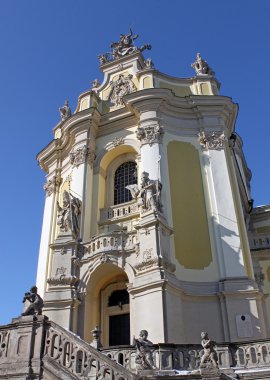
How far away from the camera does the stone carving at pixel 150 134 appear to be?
66.0 feet

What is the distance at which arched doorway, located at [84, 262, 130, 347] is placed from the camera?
17.1 meters

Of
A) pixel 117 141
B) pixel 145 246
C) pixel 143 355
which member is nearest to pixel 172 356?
pixel 143 355

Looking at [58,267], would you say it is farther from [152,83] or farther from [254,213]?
[254,213]

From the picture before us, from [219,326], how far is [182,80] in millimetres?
12934

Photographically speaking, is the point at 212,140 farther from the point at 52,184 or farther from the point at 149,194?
the point at 52,184

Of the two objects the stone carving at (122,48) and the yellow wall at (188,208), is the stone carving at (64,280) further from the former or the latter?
the stone carving at (122,48)

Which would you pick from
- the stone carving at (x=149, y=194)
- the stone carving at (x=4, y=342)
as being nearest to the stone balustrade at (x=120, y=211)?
the stone carving at (x=149, y=194)

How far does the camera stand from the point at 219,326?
16.0m

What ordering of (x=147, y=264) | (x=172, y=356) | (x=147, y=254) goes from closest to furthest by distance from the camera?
(x=172, y=356)
(x=147, y=264)
(x=147, y=254)

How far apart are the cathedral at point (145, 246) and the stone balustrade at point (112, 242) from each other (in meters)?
0.05

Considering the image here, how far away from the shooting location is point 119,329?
17328 mm

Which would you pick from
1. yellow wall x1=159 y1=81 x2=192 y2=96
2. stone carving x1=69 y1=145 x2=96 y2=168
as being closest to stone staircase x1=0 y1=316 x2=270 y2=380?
stone carving x1=69 y1=145 x2=96 y2=168

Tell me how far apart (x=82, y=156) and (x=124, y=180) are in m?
2.29

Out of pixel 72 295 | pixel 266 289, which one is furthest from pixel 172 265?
pixel 266 289
